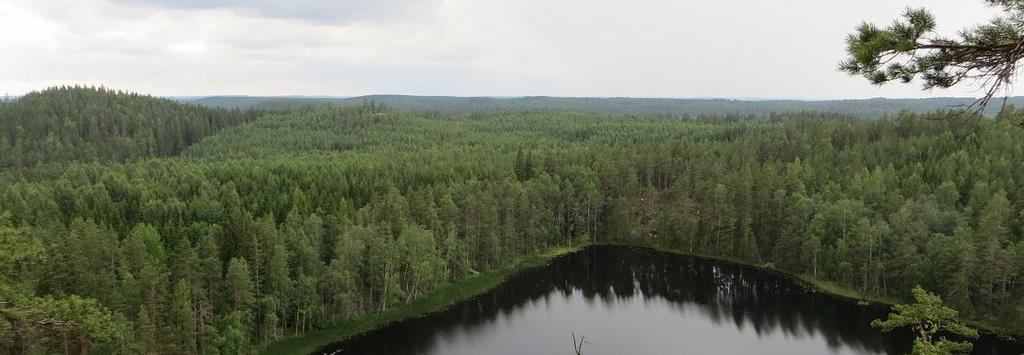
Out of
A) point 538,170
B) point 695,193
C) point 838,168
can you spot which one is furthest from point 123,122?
point 838,168

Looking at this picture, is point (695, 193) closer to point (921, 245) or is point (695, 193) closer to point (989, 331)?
point (921, 245)

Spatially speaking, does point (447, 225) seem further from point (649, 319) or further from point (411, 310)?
point (649, 319)

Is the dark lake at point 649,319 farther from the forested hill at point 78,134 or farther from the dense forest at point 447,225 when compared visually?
the forested hill at point 78,134

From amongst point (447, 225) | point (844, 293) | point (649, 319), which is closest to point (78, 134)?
point (447, 225)

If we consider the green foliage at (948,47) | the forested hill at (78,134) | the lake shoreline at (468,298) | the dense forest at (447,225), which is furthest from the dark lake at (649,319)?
the forested hill at (78,134)

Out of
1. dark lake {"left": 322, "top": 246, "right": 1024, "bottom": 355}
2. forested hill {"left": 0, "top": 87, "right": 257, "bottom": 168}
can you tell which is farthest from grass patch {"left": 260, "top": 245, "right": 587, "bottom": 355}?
forested hill {"left": 0, "top": 87, "right": 257, "bottom": 168}

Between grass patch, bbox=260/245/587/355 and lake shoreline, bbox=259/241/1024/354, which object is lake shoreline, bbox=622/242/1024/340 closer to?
lake shoreline, bbox=259/241/1024/354
